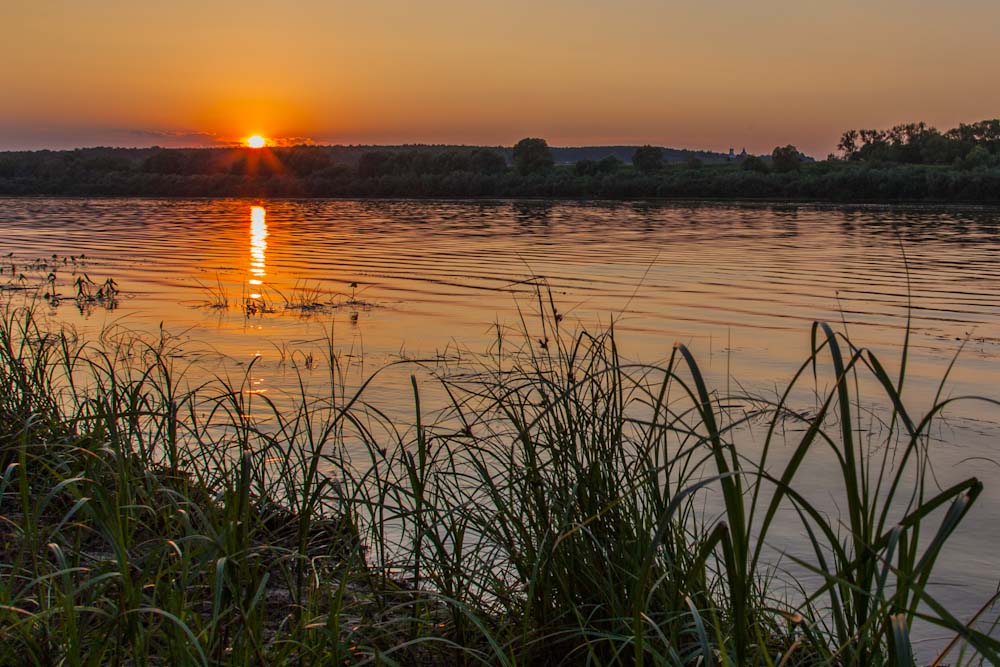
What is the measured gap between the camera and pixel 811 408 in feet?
25.1

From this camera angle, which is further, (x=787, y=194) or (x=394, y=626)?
(x=787, y=194)

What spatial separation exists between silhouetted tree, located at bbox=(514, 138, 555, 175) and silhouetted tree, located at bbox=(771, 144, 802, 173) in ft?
58.7

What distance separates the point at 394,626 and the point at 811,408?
17.4ft

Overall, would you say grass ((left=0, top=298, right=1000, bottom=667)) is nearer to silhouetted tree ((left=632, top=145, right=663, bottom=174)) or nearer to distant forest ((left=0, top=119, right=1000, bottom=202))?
distant forest ((left=0, top=119, right=1000, bottom=202))

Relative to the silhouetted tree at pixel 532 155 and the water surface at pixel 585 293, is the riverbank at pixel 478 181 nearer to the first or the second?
the silhouetted tree at pixel 532 155

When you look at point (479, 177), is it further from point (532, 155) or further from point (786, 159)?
point (786, 159)

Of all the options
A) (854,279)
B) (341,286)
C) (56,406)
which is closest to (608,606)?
(56,406)

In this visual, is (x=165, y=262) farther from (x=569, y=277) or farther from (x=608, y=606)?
(x=608, y=606)

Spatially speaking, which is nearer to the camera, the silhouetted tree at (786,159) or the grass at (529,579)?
the grass at (529,579)

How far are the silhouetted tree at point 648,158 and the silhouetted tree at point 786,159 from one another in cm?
1061

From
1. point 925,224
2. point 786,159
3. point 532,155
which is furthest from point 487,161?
point 925,224

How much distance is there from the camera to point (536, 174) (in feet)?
235

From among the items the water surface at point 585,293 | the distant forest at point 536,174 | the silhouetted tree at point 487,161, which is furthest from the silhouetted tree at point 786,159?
the water surface at point 585,293

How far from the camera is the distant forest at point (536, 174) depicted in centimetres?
5566
